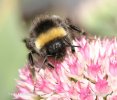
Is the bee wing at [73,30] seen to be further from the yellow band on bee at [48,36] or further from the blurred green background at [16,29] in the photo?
the blurred green background at [16,29]

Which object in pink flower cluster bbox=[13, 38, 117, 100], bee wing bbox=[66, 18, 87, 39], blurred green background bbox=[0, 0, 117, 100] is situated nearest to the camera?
pink flower cluster bbox=[13, 38, 117, 100]

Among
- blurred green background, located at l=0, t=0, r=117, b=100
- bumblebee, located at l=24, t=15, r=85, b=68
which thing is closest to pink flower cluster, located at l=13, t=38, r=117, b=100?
bumblebee, located at l=24, t=15, r=85, b=68

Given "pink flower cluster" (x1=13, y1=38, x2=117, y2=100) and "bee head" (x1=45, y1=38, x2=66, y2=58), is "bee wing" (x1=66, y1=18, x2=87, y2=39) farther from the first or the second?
"bee head" (x1=45, y1=38, x2=66, y2=58)

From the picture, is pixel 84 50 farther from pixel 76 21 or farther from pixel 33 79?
pixel 76 21

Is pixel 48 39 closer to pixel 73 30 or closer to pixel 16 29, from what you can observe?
pixel 73 30

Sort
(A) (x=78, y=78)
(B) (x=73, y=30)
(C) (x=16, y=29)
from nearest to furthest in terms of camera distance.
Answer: (A) (x=78, y=78) → (B) (x=73, y=30) → (C) (x=16, y=29)

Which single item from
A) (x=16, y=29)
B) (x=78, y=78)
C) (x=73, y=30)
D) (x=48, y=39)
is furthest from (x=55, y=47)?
(x=16, y=29)

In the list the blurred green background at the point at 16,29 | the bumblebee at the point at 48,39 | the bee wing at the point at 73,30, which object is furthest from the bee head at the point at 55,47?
the blurred green background at the point at 16,29
